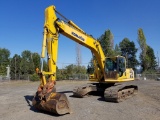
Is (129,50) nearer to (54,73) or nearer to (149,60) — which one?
(149,60)

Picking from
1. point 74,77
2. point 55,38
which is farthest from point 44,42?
point 74,77

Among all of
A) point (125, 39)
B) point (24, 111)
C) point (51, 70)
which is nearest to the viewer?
point (24, 111)

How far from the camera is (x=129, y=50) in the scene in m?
78.4

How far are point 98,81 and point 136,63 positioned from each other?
60949mm

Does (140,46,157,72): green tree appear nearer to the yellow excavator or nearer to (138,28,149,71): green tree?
(138,28,149,71): green tree

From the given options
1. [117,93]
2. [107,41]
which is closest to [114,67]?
[117,93]

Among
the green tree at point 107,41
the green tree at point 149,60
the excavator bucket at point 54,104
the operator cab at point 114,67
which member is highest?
the green tree at point 107,41

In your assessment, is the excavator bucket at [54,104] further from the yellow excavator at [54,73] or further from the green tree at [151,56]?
the green tree at [151,56]

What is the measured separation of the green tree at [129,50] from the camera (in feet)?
254

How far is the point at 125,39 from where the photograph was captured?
79.6 meters

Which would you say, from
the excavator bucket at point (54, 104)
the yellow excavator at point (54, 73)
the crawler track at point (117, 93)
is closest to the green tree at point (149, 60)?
the yellow excavator at point (54, 73)

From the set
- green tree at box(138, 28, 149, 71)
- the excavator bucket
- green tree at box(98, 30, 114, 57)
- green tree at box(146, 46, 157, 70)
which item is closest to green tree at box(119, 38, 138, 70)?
green tree at box(146, 46, 157, 70)

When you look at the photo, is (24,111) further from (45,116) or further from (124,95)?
(124,95)

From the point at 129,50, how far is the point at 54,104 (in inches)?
2799
